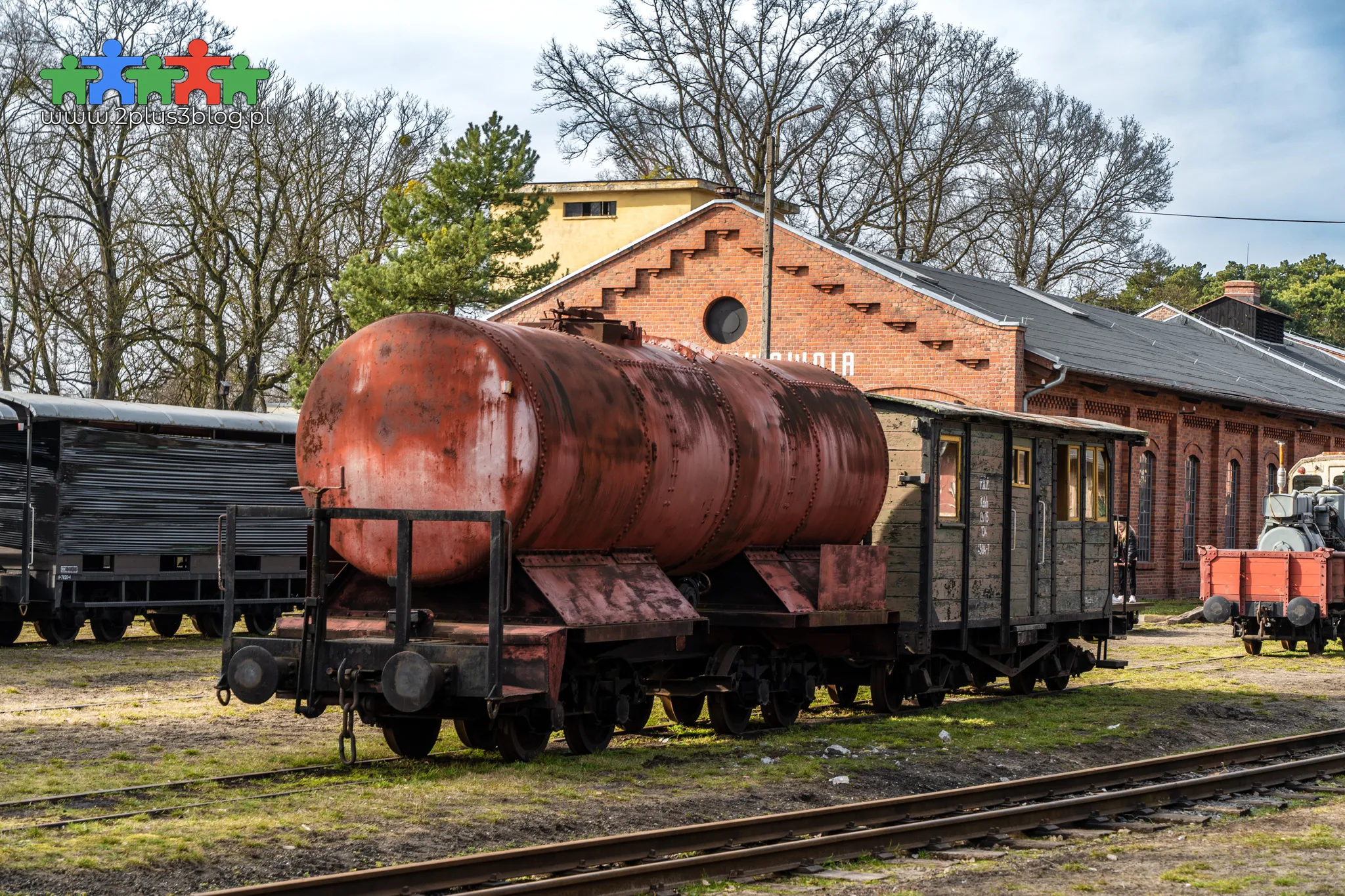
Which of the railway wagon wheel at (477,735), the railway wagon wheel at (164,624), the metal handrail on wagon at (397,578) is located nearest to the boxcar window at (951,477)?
the railway wagon wheel at (477,735)

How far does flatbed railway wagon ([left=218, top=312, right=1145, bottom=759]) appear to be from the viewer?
34.4 feet

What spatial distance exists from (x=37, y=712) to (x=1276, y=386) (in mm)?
34047

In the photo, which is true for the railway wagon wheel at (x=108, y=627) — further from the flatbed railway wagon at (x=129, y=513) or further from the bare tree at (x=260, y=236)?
the bare tree at (x=260, y=236)

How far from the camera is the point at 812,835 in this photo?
30.7 feet

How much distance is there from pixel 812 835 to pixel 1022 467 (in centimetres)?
771

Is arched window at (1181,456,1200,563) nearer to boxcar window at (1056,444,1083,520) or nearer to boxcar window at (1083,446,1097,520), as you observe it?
boxcar window at (1083,446,1097,520)

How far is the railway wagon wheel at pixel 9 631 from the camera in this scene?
835 inches

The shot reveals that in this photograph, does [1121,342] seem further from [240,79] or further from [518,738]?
[518,738]

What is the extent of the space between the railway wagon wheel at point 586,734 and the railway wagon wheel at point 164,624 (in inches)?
520

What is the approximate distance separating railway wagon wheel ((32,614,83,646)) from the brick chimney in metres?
41.9

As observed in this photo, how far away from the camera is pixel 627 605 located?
11305 millimetres

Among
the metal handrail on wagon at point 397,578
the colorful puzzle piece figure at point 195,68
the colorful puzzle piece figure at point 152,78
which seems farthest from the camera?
the colorful puzzle piece figure at point 195,68

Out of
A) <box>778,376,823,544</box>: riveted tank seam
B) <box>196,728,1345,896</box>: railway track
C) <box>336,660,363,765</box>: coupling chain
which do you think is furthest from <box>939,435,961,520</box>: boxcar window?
<box>336,660,363,765</box>: coupling chain

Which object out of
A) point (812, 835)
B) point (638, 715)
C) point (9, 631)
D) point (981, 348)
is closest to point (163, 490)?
point (9, 631)
